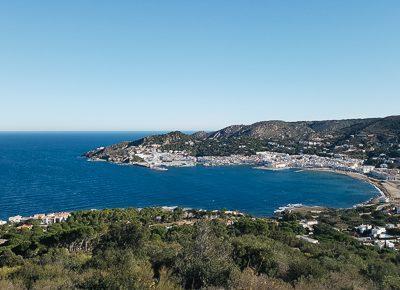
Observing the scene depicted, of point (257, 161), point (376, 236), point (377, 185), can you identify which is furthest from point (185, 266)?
point (257, 161)

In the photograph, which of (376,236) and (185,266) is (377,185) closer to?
(376,236)

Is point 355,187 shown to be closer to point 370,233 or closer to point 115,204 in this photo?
point 370,233

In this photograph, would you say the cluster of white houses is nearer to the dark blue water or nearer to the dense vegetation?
the dense vegetation

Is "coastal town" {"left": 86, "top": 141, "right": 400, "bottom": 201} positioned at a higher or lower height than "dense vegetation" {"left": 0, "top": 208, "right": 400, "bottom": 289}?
lower

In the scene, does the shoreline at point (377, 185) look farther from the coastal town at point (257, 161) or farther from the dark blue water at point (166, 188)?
the dark blue water at point (166, 188)

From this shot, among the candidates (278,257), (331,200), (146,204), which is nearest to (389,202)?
(331,200)

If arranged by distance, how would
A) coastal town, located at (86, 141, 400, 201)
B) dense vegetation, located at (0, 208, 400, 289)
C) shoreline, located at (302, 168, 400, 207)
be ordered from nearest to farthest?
dense vegetation, located at (0, 208, 400, 289) → shoreline, located at (302, 168, 400, 207) → coastal town, located at (86, 141, 400, 201)

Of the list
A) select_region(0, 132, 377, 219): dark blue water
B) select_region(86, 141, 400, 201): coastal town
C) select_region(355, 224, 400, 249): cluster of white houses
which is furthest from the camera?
select_region(86, 141, 400, 201): coastal town

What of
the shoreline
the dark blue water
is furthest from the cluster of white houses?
the shoreline


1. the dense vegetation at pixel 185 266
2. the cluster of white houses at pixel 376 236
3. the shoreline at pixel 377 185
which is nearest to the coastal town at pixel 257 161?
the shoreline at pixel 377 185
